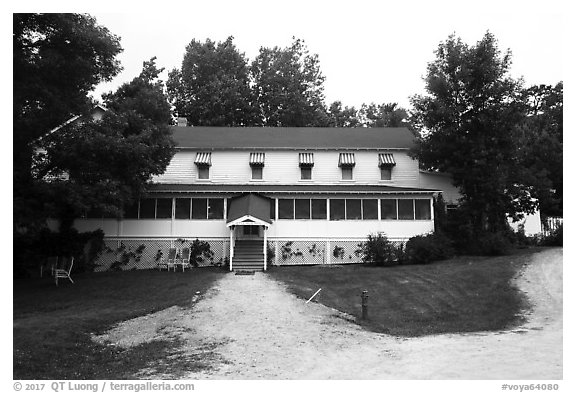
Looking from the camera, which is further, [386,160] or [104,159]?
[386,160]

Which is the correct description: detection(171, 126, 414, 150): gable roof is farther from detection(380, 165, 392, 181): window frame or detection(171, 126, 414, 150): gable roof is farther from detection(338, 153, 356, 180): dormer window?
detection(380, 165, 392, 181): window frame

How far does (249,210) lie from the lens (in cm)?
2773

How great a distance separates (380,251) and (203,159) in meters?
13.7

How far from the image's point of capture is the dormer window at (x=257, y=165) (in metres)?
33.1

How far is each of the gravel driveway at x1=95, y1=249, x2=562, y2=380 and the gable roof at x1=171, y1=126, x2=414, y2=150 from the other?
15.6 meters

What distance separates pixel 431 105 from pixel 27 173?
2363cm

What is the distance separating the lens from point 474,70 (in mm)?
30438

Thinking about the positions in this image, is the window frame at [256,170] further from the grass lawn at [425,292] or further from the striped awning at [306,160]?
A: the grass lawn at [425,292]

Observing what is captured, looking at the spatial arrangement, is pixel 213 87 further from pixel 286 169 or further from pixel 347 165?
pixel 347 165

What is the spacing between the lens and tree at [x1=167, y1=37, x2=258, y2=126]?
51.5 meters

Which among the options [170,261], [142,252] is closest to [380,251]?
[170,261]

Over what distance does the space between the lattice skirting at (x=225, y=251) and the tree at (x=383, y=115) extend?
32.1 metres
